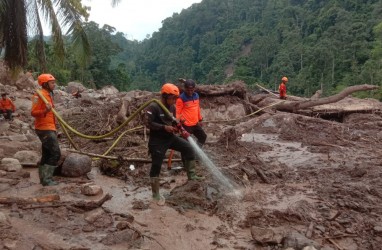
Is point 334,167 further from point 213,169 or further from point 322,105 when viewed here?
point 322,105

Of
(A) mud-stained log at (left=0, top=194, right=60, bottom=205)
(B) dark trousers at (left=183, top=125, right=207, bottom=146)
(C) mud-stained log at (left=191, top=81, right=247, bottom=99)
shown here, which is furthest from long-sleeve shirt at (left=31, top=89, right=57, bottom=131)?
(C) mud-stained log at (left=191, top=81, right=247, bottom=99)

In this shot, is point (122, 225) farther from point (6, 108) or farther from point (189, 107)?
point (6, 108)

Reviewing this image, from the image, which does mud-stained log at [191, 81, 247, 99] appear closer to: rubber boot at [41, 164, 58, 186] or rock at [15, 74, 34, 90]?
rubber boot at [41, 164, 58, 186]

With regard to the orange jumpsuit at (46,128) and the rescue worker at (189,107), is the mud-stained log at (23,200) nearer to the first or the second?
the orange jumpsuit at (46,128)

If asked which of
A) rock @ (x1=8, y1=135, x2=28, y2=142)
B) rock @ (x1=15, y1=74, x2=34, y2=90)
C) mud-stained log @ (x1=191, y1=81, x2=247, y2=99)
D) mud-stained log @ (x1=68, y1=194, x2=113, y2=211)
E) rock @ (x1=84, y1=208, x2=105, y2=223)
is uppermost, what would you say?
rock @ (x1=15, y1=74, x2=34, y2=90)

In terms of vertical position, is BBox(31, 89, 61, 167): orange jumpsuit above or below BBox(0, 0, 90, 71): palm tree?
below

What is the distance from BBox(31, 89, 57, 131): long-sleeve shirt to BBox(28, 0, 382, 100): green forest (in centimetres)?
401

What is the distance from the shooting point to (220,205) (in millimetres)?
4895

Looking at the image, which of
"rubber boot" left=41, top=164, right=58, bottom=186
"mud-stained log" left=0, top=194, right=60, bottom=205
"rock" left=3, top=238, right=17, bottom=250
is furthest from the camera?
"rubber boot" left=41, top=164, right=58, bottom=186

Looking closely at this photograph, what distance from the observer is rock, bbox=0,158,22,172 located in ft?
18.9

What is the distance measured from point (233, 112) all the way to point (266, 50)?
152 feet

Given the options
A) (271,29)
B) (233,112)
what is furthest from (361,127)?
(271,29)

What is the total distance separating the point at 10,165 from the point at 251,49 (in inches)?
2285

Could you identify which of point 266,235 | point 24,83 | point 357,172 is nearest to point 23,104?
point 24,83
